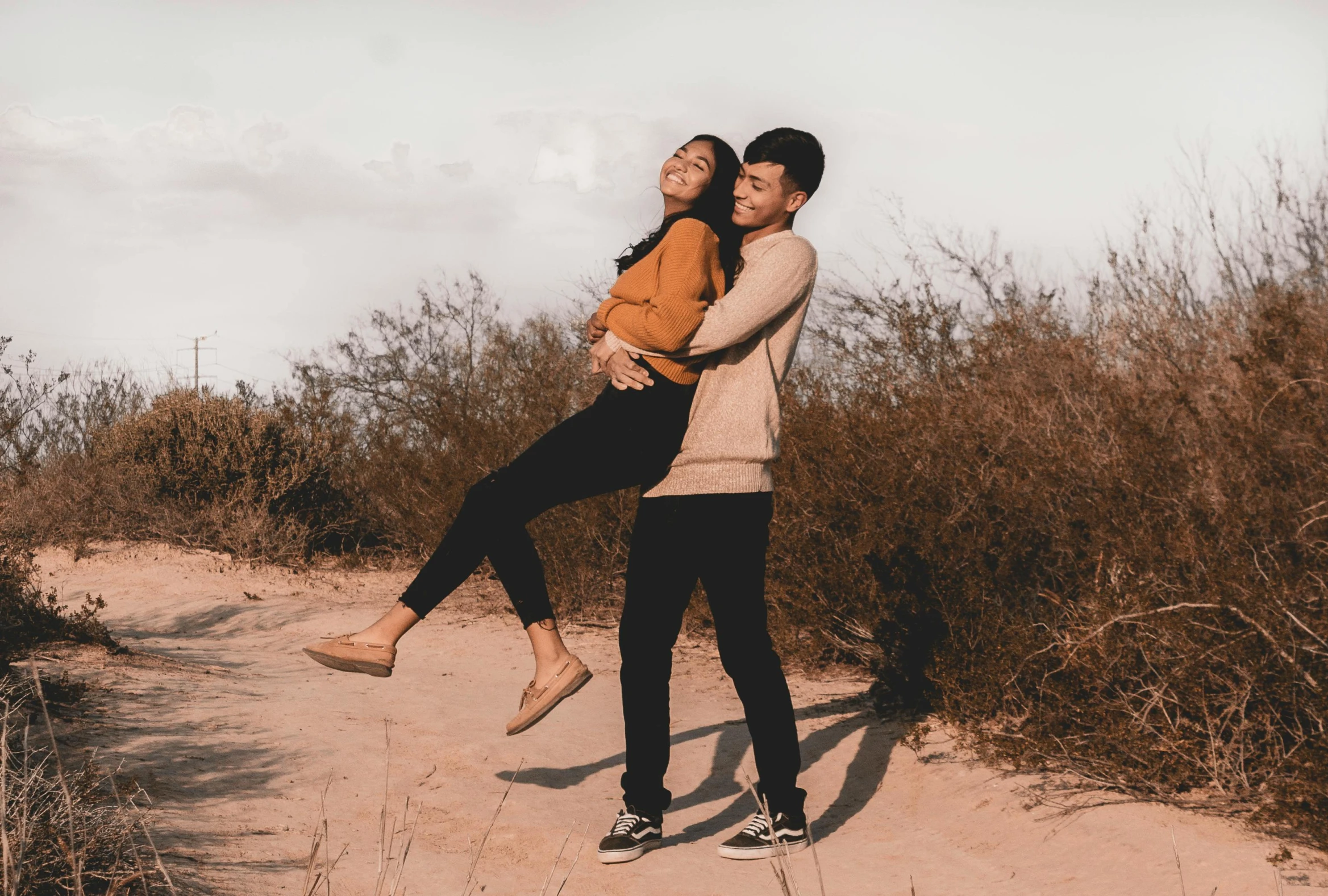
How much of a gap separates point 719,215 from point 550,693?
58.4 inches

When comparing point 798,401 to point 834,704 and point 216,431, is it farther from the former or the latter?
point 216,431

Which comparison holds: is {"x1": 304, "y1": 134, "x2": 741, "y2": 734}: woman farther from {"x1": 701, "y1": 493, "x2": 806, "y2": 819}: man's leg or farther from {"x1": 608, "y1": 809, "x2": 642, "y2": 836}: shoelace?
{"x1": 608, "y1": 809, "x2": 642, "y2": 836}: shoelace

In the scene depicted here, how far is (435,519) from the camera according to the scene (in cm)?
1014

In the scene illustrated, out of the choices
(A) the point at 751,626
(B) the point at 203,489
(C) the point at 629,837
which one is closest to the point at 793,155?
(A) the point at 751,626

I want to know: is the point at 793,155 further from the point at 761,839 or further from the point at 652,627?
the point at 761,839

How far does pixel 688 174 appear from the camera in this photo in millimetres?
3176

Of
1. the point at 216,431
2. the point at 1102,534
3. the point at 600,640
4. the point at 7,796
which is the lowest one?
the point at 600,640

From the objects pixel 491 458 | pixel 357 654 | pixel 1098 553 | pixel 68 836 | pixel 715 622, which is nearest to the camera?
pixel 68 836

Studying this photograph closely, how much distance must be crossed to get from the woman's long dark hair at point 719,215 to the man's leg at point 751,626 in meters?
0.65

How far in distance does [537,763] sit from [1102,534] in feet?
9.35

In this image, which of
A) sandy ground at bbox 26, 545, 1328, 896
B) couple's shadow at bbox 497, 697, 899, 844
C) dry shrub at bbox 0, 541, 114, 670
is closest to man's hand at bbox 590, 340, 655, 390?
sandy ground at bbox 26, 545, 1328, 896

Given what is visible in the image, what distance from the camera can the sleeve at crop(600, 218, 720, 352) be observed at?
300 cm

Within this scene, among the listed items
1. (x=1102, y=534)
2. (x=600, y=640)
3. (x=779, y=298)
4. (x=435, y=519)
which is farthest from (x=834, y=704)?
(x=435, y=519)

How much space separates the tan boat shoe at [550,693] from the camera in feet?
11.1
